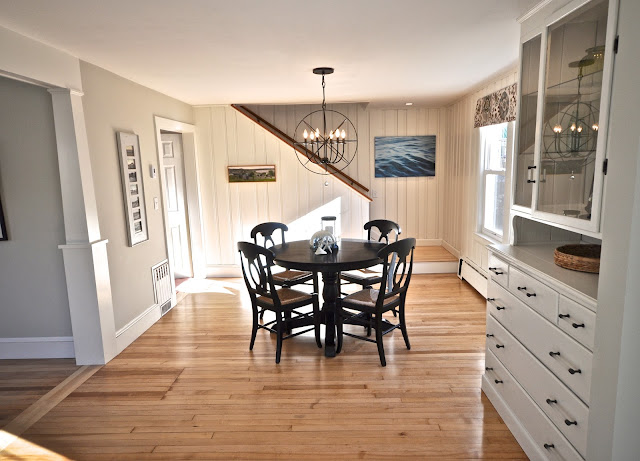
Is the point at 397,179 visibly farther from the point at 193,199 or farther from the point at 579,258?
the point at 579,258

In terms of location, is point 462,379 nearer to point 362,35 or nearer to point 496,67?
point 362,35

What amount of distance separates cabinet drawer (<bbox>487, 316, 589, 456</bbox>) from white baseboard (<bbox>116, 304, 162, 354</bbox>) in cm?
312

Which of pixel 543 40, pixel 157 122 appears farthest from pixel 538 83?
pixel 157 122

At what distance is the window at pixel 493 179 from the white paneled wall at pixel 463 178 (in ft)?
0.29

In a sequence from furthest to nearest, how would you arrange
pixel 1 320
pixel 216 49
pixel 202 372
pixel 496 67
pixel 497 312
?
pixel 496 67
pixel 1 320
pixel 202 372
pixel 216 49
pixel 497 312

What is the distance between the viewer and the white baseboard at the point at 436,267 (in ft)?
18.9

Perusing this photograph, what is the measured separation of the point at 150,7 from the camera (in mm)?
2096

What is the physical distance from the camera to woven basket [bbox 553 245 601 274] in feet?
6.27

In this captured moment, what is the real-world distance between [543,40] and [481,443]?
2.29 metres

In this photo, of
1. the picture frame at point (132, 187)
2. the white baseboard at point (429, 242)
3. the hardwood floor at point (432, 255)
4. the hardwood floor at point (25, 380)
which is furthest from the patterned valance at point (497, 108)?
the hardwood floor at point (25, 380)

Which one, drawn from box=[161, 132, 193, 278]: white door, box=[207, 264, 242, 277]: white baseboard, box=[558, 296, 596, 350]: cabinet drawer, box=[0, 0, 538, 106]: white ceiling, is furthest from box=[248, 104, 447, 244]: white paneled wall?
box=[558, 296, 596, 350]: cabinet drawer

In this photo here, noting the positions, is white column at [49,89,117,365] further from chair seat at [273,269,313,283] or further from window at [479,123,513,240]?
window at [479,123,513,240]

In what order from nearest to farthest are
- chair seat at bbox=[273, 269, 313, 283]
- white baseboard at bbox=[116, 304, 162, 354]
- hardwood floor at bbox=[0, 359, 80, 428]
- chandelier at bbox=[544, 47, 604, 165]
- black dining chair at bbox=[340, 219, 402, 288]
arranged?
chandelier at bbox=[544, 47, 604, 165]
hardwood floor at bbox=[0, 359, 80, 428]
white baseboard at bbox=[116, 304, 162, 354]
black dining chair at bbox=[340, 219, 402, 288]
chair seat at bbox=[273, 269, 313, 283]

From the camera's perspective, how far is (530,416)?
2.12 meters
